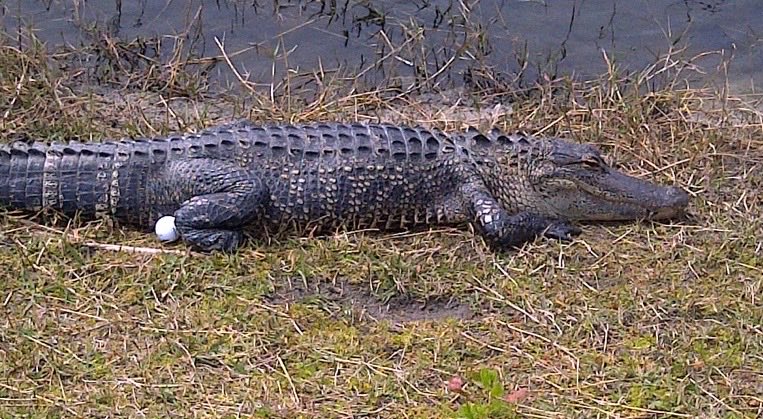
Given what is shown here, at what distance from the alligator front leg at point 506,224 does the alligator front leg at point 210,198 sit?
0.86 metres

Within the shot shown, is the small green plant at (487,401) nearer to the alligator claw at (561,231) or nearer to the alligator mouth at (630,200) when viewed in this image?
the alligator claw at (561,231)

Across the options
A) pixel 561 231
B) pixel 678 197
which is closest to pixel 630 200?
pixel 678 197

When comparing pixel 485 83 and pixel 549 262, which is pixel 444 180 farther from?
pixel 485 83

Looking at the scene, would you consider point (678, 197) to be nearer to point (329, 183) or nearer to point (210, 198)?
point (329, 183)

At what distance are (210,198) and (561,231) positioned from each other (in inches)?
56.2

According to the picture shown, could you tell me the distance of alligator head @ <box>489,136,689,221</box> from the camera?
5.36 meters

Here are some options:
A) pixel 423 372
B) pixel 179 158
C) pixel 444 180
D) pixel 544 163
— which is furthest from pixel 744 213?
pixel 179 158

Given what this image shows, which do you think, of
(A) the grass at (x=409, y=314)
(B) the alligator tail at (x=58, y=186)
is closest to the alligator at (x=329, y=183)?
(B) the alligator tail at (x=58, y=186)

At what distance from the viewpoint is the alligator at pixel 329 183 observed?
5141 mm

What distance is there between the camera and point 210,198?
16.6ft

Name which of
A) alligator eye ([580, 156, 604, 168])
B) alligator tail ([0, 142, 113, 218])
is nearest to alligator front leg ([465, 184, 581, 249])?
alligator eye ([580, 156, 604, 168])

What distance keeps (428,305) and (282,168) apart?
99 centimetres

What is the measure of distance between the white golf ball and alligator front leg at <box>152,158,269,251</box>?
0.03 meters

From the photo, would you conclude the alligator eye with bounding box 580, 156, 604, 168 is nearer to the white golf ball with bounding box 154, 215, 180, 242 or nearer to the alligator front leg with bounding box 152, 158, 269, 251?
the alligator front leg with bounding box 152, 158, 269, 251
